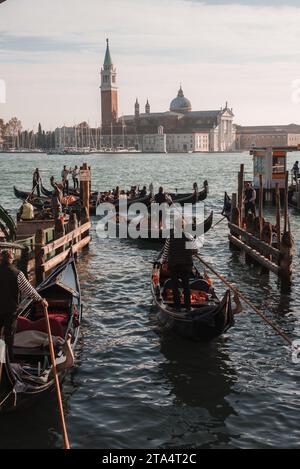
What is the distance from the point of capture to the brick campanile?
513 feet

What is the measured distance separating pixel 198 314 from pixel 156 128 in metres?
153

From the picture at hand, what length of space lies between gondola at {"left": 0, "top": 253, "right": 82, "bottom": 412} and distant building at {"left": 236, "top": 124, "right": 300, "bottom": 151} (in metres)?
170

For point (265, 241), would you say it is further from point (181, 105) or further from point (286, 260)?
point (181, 105)

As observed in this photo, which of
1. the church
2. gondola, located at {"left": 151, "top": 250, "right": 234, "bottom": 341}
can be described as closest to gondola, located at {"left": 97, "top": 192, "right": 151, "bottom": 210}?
gondola, located at {"left": 151, "top": 250, "right": 234, "bottom": 341}

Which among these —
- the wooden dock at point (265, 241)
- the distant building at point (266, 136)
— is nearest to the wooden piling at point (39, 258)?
the wooden dock at point (265, 241)

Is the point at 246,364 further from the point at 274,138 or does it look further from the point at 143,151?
the point at 274,138

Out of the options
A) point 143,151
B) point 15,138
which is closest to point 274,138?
point 143,151

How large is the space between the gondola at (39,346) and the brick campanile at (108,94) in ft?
489

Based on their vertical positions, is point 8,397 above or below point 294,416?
above

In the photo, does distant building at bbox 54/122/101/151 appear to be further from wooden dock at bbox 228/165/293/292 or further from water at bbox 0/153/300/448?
water at bbox 0/153/300/448

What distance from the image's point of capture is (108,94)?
515 ft

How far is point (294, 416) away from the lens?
707 centimetres

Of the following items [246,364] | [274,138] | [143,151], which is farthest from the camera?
[274,138]

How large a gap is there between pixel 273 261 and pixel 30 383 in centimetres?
808
